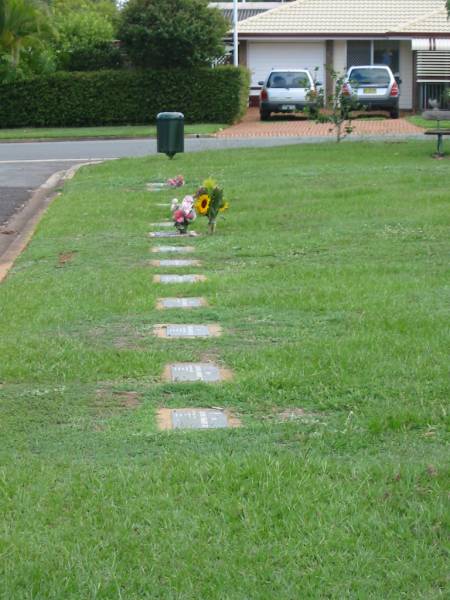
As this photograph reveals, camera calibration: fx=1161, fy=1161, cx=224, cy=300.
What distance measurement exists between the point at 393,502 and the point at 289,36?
37914mm

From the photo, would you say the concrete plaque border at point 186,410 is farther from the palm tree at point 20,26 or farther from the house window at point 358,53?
the house window at point 358,53

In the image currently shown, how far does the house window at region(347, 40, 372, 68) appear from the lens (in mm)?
42219

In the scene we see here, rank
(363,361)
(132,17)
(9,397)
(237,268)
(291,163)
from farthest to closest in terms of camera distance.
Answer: (132,17) < (291,163) < (237,268) < (363,361) < (9,397)

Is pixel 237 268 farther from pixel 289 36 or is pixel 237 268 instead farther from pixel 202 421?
pixel 289 36

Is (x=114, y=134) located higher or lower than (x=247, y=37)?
lower

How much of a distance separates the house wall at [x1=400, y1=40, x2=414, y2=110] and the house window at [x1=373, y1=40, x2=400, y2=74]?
0.73 feet

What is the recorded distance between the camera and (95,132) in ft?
110

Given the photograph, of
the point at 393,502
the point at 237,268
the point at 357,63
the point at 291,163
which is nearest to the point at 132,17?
the point at 357,63

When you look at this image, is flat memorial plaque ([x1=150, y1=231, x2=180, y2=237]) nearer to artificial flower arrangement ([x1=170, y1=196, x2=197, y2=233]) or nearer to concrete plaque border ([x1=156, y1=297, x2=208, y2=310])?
artificial flower arrangement ([x1=170, y1=196, x2=197, y2=233])

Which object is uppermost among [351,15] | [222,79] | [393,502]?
[351,15]

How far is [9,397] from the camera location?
6.09 meters

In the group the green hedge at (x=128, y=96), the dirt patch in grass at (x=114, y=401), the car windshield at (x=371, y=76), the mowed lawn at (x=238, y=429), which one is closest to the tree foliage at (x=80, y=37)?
the green hedge at (x=128, y=96)

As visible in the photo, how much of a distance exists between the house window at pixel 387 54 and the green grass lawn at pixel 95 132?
9.81m

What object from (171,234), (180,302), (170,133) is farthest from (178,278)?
(170,133)
